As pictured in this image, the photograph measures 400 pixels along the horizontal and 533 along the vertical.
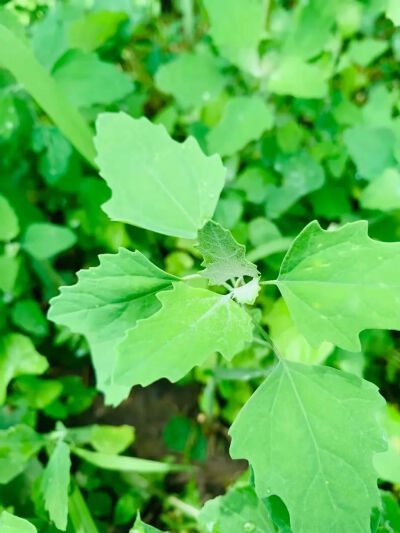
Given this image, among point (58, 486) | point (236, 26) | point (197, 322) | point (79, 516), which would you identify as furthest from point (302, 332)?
point (236, 26)

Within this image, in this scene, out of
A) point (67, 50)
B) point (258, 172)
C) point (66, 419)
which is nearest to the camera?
point (67, 50)

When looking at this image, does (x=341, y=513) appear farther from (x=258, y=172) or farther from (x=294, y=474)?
(x=258, y=172)

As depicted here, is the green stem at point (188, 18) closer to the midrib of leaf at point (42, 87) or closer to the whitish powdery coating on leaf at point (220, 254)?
the midrib of leaf at point (42, 87)

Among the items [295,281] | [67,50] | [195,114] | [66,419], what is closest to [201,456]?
[66,419]

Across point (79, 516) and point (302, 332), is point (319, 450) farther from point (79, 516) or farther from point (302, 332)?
point (79, 516)

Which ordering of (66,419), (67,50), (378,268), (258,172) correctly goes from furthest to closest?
1. (66,419)
2. (258,172)
3. (67,50)
4. (378,268)

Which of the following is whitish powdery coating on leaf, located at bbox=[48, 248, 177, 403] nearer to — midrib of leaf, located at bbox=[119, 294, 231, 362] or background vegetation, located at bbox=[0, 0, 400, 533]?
midrib of leaf, located at bbox=[119, 294, 231, 362]

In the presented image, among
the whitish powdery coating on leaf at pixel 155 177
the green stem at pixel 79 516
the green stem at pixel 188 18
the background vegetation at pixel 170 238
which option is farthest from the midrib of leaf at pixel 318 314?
the green stem at pixel 188 18
